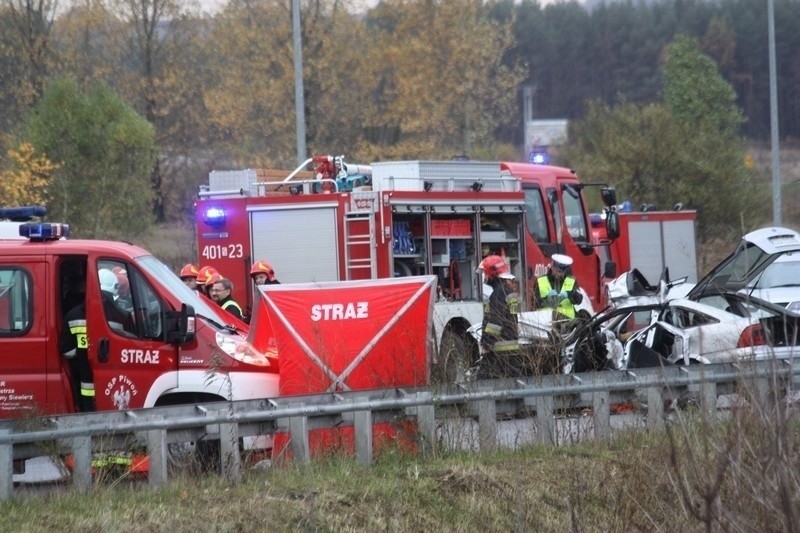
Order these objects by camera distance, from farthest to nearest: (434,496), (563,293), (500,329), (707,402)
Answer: (563,293) → (500,329) → (434,496) → (707,402)

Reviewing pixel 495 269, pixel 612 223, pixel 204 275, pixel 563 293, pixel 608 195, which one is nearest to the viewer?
pixel 495 269

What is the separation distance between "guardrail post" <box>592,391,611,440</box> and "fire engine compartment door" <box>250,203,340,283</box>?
5875 millimetres

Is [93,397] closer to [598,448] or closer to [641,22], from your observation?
[598,448]

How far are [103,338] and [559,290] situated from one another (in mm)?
5148

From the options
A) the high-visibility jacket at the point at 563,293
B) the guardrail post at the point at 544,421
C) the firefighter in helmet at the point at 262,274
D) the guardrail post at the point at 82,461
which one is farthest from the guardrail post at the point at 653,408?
the firefighter in helmet at the point at 262,274

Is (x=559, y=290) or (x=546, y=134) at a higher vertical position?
(x=546, y=134)

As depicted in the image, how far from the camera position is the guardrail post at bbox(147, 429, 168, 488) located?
8.20 meters

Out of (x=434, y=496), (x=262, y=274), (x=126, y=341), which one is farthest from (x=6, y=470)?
(x=262, y=274)

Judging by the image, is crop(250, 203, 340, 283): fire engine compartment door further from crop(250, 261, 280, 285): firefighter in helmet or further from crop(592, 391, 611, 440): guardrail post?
crop(592, 391, 611, 440): guardrail post

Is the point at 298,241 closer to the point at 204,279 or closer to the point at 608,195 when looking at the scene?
the point at 204,279

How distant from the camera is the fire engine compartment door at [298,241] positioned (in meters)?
15.2

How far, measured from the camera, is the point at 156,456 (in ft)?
26.9

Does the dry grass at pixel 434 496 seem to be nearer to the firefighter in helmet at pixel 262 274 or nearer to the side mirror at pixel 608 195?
the firefighter in helmet at pixel 262 274

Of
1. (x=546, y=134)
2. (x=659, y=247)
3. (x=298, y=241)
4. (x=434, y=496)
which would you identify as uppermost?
(x=546, y=134)
